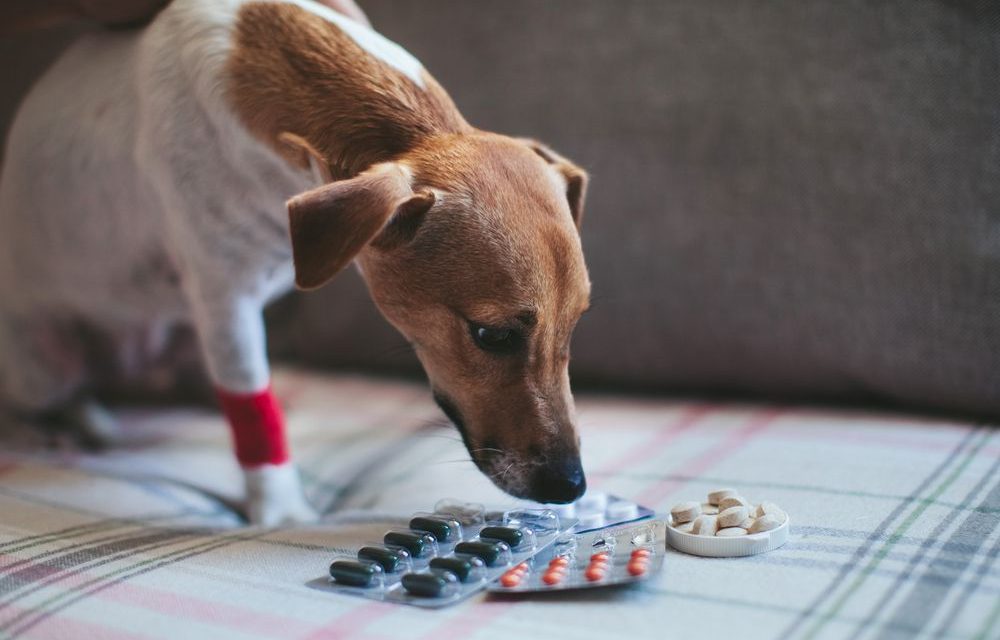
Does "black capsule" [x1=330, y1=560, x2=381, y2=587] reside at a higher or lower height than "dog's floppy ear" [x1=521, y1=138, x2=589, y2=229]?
lower

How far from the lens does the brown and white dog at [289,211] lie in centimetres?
139

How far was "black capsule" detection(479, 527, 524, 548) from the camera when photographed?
127 centimetres

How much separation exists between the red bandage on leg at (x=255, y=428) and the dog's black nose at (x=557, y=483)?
1.74 feet

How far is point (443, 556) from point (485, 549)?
6 cm

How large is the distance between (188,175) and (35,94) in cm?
62

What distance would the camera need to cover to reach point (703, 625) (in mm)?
1082

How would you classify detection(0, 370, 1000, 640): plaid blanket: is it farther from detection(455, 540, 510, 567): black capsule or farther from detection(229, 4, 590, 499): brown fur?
detection(229, 4, 590, 499): brown fur

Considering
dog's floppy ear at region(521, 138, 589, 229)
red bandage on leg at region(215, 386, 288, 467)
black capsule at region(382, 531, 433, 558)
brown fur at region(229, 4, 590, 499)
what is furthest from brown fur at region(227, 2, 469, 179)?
black capsule at region(382, 531, 433, 558)

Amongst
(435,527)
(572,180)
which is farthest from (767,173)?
(435,527)

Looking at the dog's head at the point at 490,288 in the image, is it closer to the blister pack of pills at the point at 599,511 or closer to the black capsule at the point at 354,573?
the blister pack of pills at the point at 599,511

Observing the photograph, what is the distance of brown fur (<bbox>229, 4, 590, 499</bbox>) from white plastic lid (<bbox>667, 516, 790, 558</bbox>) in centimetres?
22

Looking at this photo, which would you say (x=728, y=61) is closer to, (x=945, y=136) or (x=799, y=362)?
(x=945, y=136)

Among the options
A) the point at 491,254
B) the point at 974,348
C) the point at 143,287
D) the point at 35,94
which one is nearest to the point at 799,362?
the point at 974,348

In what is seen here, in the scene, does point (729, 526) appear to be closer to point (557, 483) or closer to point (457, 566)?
point (557, 483)
